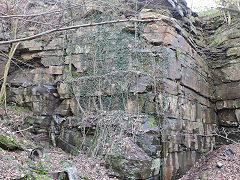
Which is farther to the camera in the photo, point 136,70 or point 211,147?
point 211,147

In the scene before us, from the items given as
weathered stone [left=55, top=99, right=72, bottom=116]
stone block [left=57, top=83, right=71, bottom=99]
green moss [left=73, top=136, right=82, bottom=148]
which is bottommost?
green moss [left=73, top=136, right=82, bottom=148]

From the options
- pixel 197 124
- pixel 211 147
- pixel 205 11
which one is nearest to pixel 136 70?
pixel 197 124

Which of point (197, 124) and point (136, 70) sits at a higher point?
point (136, 70)

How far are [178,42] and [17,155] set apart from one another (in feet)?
18.3

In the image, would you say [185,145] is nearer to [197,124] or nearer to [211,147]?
[197,124]

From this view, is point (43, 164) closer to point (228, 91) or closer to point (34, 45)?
point (34, 45)

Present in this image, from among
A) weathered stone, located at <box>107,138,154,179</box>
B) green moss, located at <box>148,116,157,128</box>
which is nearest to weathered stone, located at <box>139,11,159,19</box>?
green moss, located at <box>148,116,157,128</box>

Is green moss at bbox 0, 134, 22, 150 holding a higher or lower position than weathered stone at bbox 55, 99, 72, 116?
lower

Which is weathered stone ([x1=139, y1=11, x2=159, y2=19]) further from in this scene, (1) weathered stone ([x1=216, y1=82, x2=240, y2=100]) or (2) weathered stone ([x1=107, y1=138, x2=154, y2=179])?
(1) weathered stone ([x1=216, y1=82, x2=240, y2=100])

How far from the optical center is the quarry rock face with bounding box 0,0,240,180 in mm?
5531

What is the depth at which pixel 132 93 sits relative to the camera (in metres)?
6.06

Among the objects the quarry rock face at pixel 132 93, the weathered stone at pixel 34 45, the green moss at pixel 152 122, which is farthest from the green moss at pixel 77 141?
the weathered stone at pixel 34 45

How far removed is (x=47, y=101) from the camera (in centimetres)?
721

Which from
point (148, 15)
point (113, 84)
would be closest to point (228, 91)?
point (148, 15)
